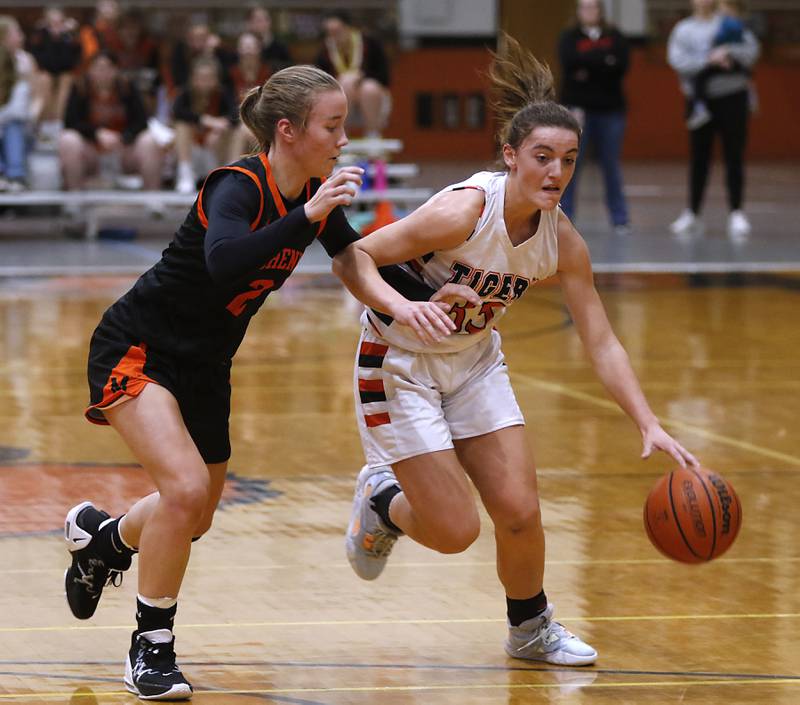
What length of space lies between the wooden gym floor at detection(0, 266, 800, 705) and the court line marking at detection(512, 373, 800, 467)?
0.06 ft

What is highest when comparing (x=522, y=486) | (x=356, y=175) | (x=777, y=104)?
(x=356, y=175)

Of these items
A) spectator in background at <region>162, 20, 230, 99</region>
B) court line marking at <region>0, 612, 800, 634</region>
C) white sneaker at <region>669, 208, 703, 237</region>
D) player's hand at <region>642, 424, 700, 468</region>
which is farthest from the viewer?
white sneaker at <region>669, 208, 703, 237</region>

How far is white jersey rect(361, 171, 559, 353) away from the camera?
4363 millimetres

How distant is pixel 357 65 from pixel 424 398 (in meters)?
11.2

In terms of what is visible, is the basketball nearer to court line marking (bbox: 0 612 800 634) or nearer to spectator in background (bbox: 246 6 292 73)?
court line marking (bbox: 0 612 800 634)

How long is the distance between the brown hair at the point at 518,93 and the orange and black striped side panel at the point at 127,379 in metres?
1.18

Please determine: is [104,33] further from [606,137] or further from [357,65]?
[606,137]

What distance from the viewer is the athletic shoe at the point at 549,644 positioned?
4309 mm

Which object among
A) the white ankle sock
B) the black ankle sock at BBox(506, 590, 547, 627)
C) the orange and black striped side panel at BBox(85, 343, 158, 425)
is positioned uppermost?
the orange and black striped side panel at BBox(85, 343, 158, 425)

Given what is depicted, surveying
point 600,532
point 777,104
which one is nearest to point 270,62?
point 600,532

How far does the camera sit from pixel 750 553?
5.39 meters

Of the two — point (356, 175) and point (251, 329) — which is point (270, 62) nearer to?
point (251, 329)

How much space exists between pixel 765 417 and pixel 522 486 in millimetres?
3641

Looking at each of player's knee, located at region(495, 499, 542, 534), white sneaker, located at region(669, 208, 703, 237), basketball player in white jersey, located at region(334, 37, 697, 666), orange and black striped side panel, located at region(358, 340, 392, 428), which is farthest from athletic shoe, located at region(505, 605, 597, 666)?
white sneaker, located at region(669, 208, 703, 237)
